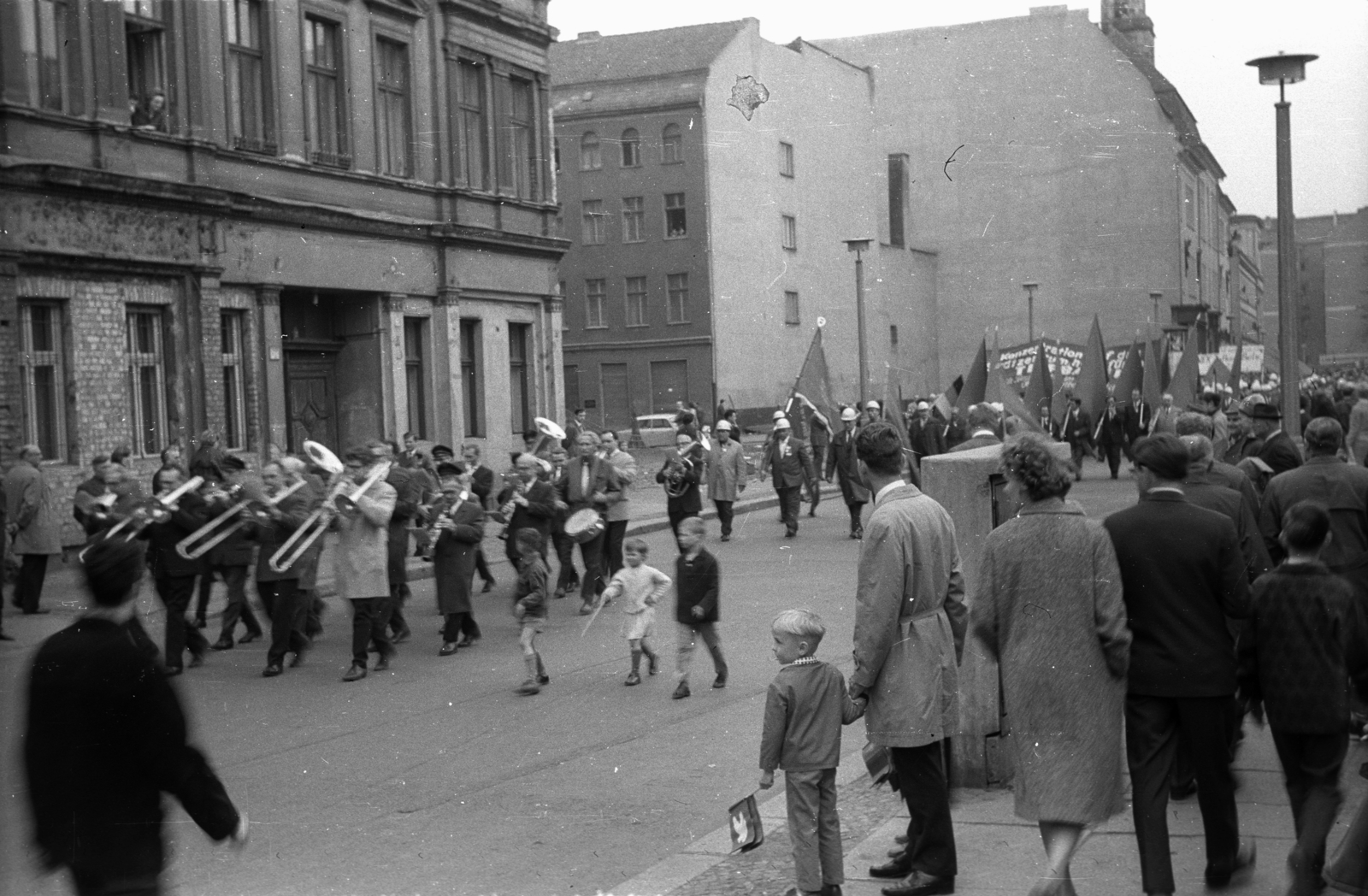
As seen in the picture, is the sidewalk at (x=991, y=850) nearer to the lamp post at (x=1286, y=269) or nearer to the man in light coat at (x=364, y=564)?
the man in light coat at (x=364, y=564)

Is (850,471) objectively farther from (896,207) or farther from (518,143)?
(896,207)

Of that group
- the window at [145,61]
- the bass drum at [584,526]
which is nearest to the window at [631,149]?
the window at [145,61]

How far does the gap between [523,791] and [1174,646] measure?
3719 millimetres

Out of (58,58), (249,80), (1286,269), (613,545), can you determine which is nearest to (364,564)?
(613,545)

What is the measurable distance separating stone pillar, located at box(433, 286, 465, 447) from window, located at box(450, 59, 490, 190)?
2533 millimetres

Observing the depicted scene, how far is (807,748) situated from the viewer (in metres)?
5.56

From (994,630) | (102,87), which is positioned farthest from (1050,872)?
(102,87)

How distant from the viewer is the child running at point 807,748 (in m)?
5.54

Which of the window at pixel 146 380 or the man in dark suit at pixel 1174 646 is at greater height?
the window at pixel 146 380

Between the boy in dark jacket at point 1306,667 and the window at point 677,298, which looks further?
the window at point 677,298

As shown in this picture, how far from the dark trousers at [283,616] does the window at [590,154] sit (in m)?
37.4

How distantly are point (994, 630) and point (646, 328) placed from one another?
145ft

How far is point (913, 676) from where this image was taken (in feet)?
18.4

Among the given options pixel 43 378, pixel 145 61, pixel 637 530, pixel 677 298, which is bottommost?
pixel 637 530
